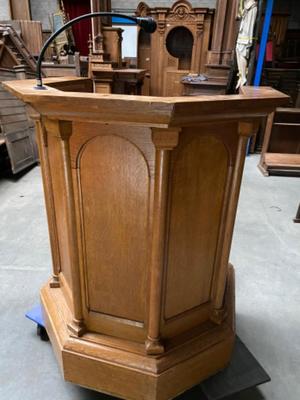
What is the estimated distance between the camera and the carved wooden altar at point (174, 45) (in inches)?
276

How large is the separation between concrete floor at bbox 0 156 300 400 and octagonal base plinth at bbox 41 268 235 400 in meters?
0.21

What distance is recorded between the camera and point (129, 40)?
7969mm

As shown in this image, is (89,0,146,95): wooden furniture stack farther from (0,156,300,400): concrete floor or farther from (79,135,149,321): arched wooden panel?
(79,135,149,321): arched wooden panel

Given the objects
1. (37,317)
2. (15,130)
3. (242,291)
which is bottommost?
(242,291)

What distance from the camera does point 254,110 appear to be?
2.78 feet

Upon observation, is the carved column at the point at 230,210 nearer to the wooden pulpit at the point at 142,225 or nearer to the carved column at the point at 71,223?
the wooden pulpit at the point at 142,225

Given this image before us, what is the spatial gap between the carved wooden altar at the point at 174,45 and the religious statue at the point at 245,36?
9.51ft

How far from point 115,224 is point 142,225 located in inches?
3.5

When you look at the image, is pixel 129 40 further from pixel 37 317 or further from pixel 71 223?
pixel 71 223

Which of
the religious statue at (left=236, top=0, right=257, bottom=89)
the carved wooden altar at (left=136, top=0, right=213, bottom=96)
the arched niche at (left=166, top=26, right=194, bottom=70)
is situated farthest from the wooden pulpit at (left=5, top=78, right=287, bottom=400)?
the arched niche at (left=166, top=26, right=194, bottom=70)

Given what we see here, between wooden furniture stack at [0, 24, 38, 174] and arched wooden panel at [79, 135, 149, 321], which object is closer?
arched wooden panel at [79, 135, 149, 321]

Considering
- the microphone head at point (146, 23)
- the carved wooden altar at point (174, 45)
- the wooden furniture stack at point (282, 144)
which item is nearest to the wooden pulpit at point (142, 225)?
the microphone head at point (146, 23)

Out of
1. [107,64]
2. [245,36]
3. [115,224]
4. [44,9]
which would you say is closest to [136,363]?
[115,224]

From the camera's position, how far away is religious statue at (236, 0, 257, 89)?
12.5 ft
